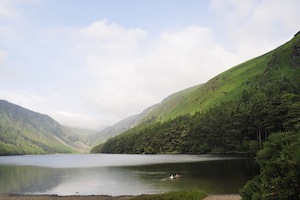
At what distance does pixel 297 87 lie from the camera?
173625 mm

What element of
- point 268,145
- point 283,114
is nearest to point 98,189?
point 268,145

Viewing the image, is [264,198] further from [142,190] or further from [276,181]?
[142,190]

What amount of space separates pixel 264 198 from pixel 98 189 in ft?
211

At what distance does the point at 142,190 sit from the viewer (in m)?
69.6

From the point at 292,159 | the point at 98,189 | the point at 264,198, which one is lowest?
the point at 98,189

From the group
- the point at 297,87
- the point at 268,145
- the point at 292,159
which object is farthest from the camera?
the point at 297,87

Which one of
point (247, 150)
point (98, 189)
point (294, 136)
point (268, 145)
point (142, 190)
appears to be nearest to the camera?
point (294, 136)

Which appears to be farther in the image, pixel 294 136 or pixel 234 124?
pixel 234 124

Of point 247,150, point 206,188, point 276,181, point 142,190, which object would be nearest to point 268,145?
point 276,181

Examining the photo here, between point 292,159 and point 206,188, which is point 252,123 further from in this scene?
point 292,159

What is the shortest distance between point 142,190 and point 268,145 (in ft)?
165

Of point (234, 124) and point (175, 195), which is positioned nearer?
point (175, 195)

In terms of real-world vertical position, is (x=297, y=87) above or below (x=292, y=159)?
above

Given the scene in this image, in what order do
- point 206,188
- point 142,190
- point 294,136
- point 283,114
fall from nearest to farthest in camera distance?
point 294,136 < point 206,188 < point 142,190 < point 283,114
